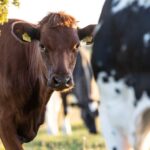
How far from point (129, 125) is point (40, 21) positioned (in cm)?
492

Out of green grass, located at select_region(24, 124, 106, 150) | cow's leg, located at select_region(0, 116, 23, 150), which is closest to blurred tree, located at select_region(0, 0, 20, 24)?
cow's leg, located at select_region(0, 116, 23, 150)

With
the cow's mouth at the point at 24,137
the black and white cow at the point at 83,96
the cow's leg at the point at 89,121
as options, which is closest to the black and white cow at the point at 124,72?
the cow's mouth at the point at 24,137

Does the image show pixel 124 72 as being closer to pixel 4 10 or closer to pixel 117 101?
pixel 117 101

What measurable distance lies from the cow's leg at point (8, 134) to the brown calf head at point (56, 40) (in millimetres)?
805

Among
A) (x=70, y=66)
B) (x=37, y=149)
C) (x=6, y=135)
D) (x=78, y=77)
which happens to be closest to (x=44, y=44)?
(x=70, y=66)

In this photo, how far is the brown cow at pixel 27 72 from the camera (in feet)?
25.4

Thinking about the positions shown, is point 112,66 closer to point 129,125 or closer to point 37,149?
point 129,125

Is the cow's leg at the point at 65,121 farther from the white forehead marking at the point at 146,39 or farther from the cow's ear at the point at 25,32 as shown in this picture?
the white forehead marking at the point at 146,39

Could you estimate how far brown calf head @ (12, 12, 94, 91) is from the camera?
7289mm

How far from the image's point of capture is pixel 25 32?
792cm

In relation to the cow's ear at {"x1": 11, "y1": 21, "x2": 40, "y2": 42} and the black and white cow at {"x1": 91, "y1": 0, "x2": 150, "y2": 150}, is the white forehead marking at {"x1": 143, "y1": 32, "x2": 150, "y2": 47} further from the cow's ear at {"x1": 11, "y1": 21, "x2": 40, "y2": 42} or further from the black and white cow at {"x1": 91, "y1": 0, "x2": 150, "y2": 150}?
the cow's ear at {"x1": 11, "y1": 21, "x2": 40, "y2": 42}

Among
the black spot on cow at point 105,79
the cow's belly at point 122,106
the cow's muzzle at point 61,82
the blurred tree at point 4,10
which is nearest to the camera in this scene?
the cow's belly at point 122,106

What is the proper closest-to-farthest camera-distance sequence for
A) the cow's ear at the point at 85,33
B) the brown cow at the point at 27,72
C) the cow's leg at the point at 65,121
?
the brown cow at the point at 27,72 < the cow's ear at the point at 85,33 < the cow's leg at the point at 65,121

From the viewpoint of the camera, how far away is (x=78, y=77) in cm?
2327
